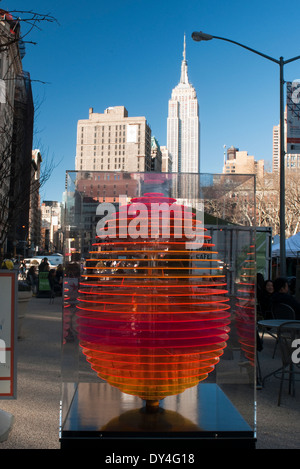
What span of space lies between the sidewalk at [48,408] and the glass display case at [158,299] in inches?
39.5

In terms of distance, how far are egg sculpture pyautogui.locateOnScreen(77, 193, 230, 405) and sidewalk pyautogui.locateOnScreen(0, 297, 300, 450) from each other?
4.55 feet

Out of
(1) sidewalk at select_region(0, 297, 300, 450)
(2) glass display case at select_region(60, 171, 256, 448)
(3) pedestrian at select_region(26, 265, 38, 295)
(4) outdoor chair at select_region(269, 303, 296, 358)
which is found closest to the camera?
(2) glass display case at select_region(60, 171, 256, 448)

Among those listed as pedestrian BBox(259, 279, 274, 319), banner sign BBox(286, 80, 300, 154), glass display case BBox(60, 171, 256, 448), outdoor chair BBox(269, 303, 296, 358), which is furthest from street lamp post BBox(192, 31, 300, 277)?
glass display case BBox(60, 171, 256, 448)

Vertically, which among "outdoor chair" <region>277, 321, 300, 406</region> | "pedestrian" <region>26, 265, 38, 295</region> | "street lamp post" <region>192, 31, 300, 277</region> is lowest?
"pedestrian" <region>26, 265, 38, 295</region>

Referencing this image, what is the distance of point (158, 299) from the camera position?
2.81m

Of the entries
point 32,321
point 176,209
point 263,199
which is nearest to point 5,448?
point 176,209

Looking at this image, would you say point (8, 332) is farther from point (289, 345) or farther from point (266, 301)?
point (266, 301)

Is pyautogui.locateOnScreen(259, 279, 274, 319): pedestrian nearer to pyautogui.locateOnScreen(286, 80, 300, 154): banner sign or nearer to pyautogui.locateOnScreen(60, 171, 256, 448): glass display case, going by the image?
pyautogui.locateOnScreen(286, 80, 300, 154): banner sign

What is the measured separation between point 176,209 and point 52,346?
6.08 metres

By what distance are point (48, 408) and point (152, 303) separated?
8.77 ft

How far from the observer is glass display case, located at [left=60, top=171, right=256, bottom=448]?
277cm

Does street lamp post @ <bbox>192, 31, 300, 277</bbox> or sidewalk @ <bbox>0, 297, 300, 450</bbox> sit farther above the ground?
street lamp post @ <bbox>192, 31, 300, 277</bbox>

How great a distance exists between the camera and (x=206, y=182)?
3057 millimetres

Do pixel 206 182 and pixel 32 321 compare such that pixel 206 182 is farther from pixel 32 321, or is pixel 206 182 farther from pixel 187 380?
pixel 32 321
